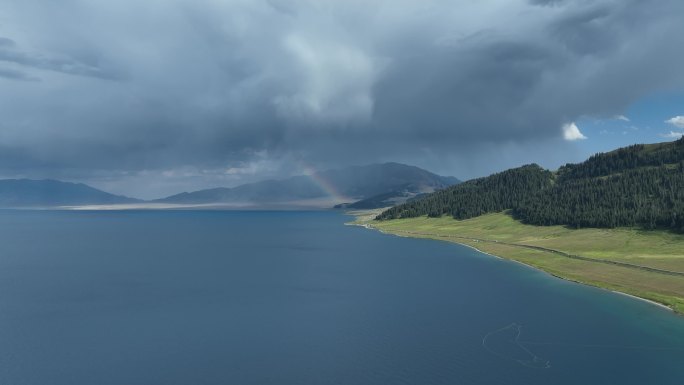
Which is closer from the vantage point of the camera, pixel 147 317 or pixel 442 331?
pixel 442 331

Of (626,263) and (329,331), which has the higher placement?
(626,263)

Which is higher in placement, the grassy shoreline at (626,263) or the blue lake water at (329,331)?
the grassy shoreline at (626,263)

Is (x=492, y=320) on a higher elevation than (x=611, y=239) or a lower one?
lower

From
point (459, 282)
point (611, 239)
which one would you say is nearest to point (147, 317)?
point (459, 282)

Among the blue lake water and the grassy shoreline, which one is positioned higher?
the grassy shoreline

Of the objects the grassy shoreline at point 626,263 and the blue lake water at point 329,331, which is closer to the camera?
the blue lake water at point 329,331

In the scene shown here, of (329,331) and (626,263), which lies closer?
(329,331)

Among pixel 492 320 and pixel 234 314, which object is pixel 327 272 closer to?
pixel 234 314

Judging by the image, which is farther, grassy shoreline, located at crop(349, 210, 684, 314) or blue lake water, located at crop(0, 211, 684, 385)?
grassy shoreline, located at crop(349, 210, 684, 314)
